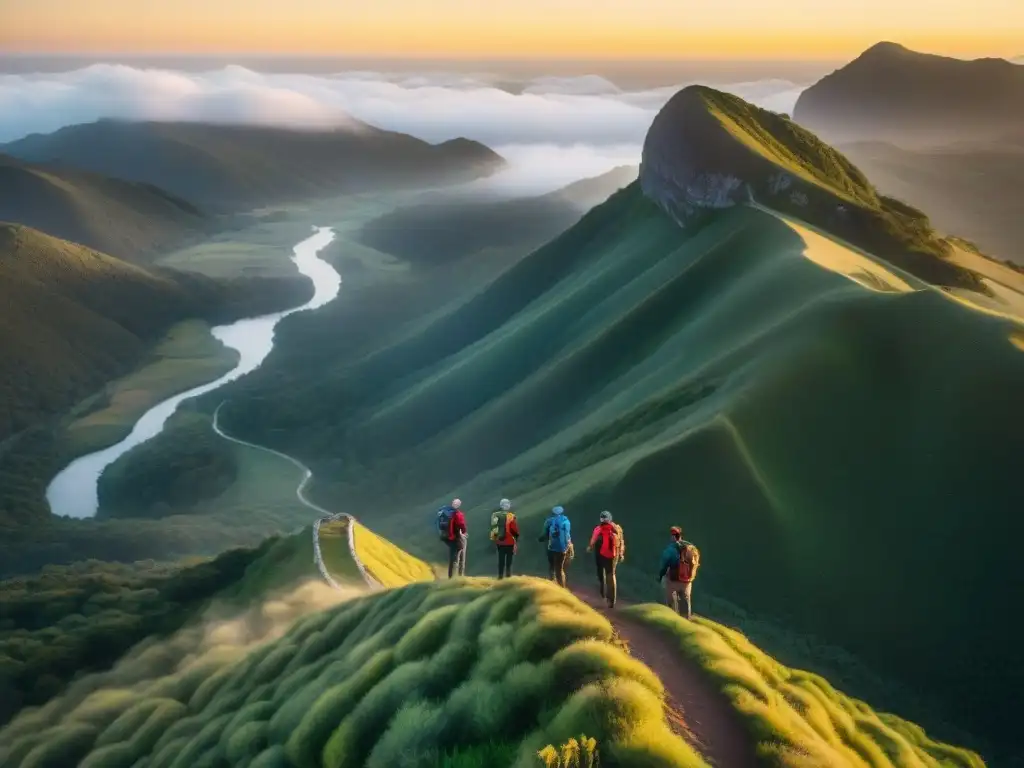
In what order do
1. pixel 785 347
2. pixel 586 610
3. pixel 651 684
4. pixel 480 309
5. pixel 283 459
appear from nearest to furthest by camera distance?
pixel 651 684 → pixel 586 610 → pixel 785 347 → pixel 283 459 → pixel 480 309

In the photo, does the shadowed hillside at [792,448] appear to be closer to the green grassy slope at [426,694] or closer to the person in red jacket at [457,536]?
the person in red jacket at [457,536]

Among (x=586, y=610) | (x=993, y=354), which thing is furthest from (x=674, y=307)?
(x=586, y=610)

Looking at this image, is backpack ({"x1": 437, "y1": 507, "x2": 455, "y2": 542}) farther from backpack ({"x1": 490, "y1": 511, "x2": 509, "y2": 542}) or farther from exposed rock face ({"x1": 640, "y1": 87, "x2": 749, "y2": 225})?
exposed rock face ({"x1": 640, "y1": 87, "x2": 749, "y2": 225})

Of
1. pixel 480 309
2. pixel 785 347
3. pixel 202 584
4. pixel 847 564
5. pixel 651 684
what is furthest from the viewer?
pixel 480 309

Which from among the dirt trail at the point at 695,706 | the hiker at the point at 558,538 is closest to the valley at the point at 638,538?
the dirt trail at the point at 695,706

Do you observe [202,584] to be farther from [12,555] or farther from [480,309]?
[480,309]

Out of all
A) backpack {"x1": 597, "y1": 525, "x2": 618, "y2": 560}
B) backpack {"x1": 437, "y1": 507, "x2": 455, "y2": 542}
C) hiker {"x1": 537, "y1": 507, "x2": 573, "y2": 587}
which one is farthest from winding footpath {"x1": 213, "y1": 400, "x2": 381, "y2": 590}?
backpack {"x1": 597, "y1": 525, "x2": 618, "y2": 560}
